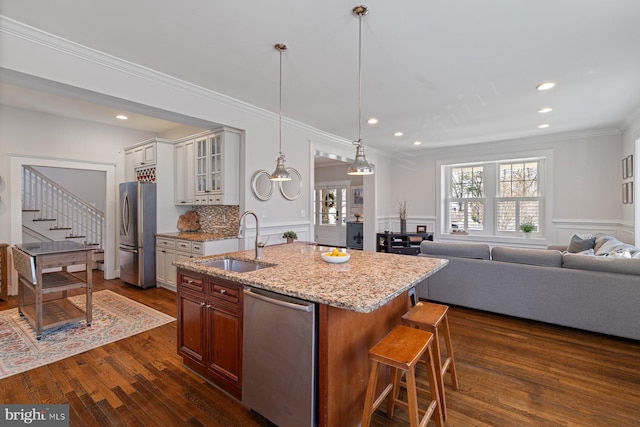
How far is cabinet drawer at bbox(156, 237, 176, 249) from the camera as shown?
14.8 ft

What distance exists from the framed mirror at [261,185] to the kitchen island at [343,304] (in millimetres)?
2095

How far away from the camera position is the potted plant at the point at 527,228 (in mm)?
5924

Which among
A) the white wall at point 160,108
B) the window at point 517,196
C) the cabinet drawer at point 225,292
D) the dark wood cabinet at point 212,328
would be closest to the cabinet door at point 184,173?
the white wall at point 160,108

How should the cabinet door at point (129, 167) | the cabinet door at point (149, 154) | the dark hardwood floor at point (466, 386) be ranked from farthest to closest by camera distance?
the cabinet door at point (129, 167)
the cabinet door at point (149, 154)
the dark hardwood floor at point (466, 386)

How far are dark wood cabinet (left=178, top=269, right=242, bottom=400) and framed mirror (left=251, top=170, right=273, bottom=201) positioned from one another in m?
2.08

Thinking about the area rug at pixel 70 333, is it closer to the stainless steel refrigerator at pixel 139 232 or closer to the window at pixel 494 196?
the stainless steel refrigerator at pixel 139 232

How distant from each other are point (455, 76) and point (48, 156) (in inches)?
234

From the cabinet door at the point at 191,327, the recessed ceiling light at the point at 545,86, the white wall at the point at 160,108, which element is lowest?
the cabinet door at the point at 191,327

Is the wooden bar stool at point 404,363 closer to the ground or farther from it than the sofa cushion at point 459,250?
closer to the ground

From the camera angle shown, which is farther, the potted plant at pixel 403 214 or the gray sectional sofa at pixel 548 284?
the potted plant at pixel 403 214

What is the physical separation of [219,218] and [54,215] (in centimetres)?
370

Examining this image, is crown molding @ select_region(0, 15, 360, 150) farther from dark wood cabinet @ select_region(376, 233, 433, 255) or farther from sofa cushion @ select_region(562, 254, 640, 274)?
sofa cushion @ select_region(562, 254, 640, 274)

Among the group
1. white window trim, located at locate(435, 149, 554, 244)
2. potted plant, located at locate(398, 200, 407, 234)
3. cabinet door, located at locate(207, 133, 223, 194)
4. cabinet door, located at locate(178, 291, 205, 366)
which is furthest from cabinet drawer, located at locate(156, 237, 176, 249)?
white window trim, located at locate(435, 149, 554, 244)

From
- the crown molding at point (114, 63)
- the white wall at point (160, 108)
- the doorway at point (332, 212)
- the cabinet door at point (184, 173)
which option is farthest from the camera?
the doorway at point (332, 212)
